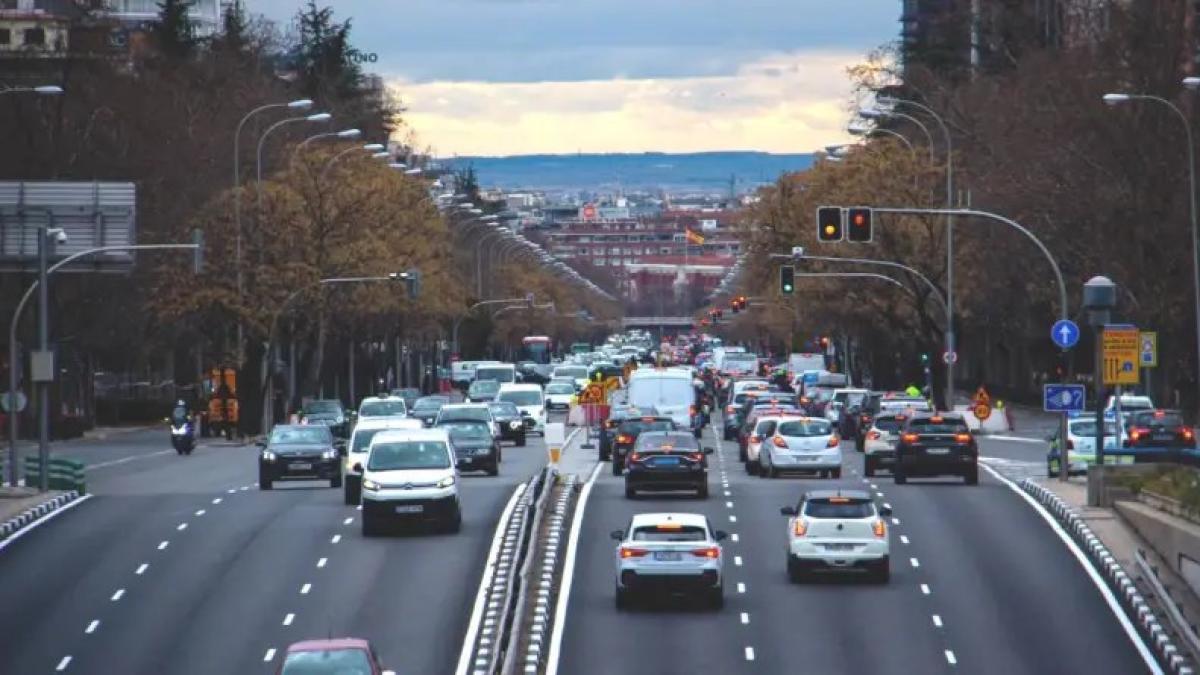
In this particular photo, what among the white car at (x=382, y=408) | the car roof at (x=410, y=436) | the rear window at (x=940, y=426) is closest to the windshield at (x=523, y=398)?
the white car at (x=382, y=408)

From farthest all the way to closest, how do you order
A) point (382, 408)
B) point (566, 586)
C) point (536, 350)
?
point (536, 350) → point (382, 408) → point (566, 586)

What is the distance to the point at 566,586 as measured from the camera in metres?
40.5

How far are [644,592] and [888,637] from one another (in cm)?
391

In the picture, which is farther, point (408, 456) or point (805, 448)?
point (805, 448)

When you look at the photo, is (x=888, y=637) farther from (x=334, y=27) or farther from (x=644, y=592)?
(x=334, y=27)

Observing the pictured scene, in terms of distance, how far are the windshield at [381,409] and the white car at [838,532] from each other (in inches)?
1519

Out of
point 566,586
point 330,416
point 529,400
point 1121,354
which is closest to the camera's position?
point 566,586

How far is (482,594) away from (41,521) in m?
13.8

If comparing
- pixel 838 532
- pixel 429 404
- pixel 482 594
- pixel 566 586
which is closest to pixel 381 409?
pixel 429 404

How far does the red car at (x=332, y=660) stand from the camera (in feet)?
81.9

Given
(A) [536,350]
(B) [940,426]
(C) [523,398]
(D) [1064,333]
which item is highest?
(D) [1064,333]

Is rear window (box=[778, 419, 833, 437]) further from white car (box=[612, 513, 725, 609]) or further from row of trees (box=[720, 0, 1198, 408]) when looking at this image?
white car (box=[612, 513, 725, 609])

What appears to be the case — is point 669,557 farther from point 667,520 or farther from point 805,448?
point 805,448

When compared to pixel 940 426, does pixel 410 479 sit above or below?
below
